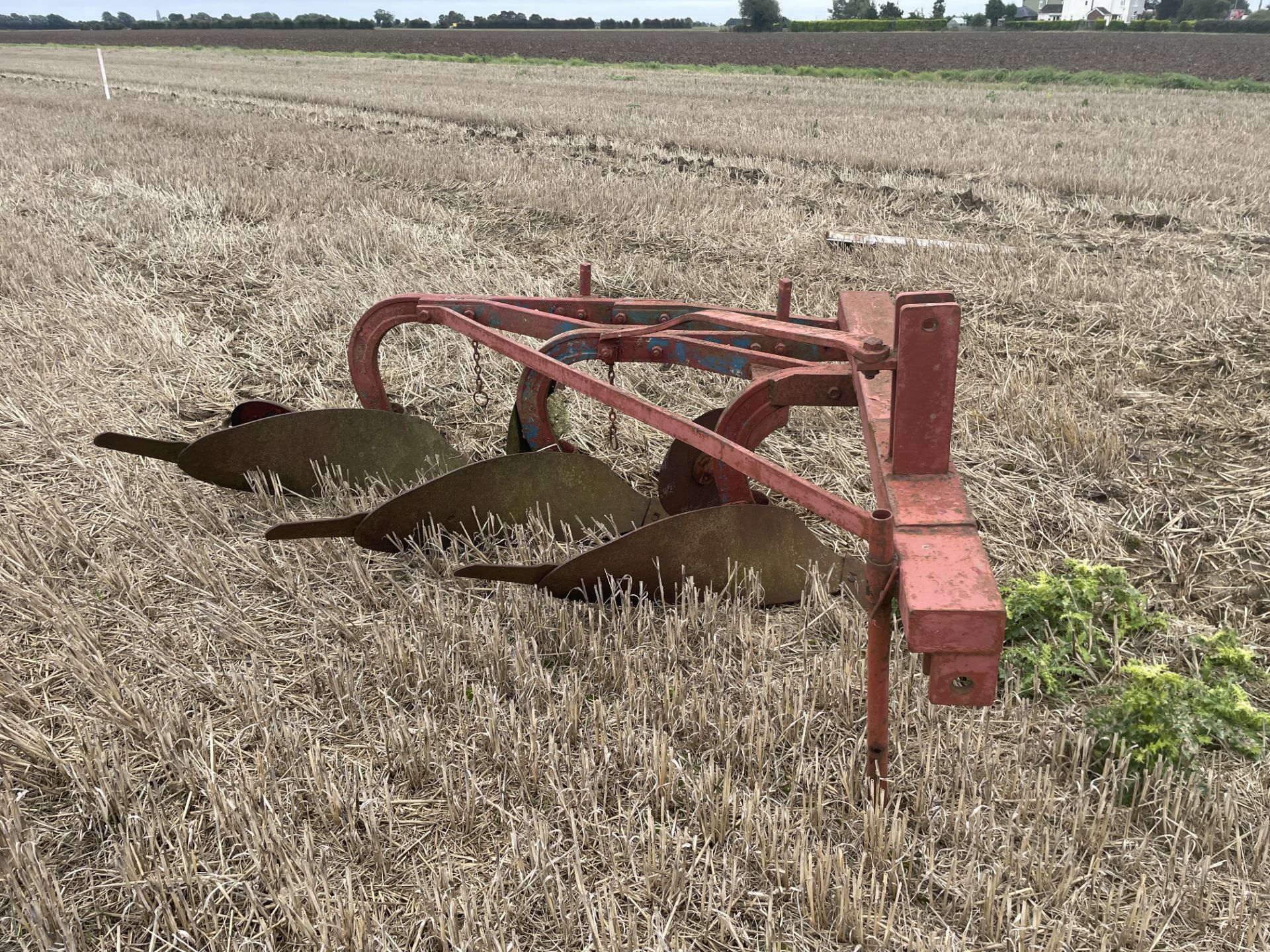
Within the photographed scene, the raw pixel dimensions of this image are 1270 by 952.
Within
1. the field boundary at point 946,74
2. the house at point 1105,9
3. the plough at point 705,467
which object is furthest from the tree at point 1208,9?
the plough at point 705,467

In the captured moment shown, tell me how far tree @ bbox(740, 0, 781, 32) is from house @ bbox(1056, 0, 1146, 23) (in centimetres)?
4654

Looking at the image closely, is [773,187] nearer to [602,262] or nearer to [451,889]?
[602,262]

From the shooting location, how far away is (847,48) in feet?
115


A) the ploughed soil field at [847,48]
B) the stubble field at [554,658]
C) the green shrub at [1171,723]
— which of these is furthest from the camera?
the ploughed soil field at [847,48]

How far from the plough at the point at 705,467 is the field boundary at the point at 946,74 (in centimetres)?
2007

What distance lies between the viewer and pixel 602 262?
600cm

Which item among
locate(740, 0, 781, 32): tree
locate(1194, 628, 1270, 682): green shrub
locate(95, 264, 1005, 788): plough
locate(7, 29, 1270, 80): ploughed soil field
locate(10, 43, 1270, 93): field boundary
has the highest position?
locate(740, 0, 781, 32): tree

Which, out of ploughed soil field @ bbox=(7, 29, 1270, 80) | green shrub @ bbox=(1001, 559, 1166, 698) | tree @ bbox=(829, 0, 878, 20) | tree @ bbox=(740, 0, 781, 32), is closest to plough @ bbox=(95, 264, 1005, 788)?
green shrub @ bbox=(1001, 559, 1166, 698)

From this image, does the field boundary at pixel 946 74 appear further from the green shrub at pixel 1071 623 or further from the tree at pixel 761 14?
the tree at pixel 761 14

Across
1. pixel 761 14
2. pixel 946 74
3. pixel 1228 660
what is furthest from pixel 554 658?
pixel 761 14

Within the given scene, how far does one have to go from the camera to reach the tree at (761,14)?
52.8 metres

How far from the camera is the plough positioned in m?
1.70

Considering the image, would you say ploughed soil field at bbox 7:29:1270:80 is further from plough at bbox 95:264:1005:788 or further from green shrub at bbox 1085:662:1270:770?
green shrub at bbox 1085:662:1270:770

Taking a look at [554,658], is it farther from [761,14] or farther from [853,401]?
[761,14]
